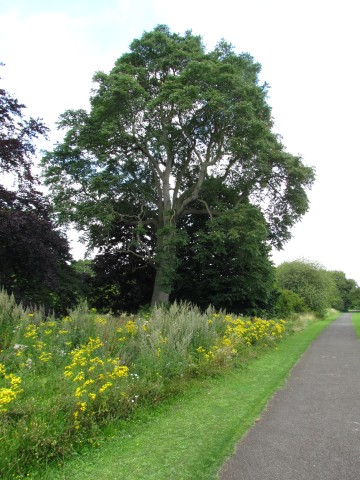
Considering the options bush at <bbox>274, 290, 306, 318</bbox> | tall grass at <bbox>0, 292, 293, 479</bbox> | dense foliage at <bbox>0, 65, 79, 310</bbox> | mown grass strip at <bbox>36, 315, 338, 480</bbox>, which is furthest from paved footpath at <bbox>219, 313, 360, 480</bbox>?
bush at <bbox>274, 290, 306, 318</bbox>

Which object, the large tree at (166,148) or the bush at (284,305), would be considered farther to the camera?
the bush at (284,305)

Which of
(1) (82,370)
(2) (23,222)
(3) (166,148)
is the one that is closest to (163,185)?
(3) (166,148)

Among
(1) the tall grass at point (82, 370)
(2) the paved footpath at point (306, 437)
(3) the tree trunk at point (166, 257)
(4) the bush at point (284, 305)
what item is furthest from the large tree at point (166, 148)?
(2) the paved footpath at point (306, 437)

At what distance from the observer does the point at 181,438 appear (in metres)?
4.92

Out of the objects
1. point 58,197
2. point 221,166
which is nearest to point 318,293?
point 221,166

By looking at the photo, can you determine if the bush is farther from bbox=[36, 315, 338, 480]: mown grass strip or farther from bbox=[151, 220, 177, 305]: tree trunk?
A: bbox=[36, 315, 338, 480]: mown grass strip

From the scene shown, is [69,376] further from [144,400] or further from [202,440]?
[202,440]

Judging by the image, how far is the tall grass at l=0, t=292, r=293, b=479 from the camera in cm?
418

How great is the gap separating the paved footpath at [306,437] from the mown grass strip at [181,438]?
0.75 ft

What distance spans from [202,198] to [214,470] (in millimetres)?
20300

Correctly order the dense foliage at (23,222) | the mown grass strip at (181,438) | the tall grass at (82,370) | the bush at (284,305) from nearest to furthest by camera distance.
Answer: the mown grass strip at (181,438)
the tall grass at (82,370)
the dense foliage at (23,222)
the bush at (284,305)

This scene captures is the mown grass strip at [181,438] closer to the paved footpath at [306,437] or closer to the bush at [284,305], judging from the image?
the paved footpath at [306,437]

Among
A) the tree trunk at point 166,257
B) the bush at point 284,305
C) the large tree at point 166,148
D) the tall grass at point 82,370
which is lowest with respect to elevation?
the tall grass at point 82,370

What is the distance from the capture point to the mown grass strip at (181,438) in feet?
13.1
